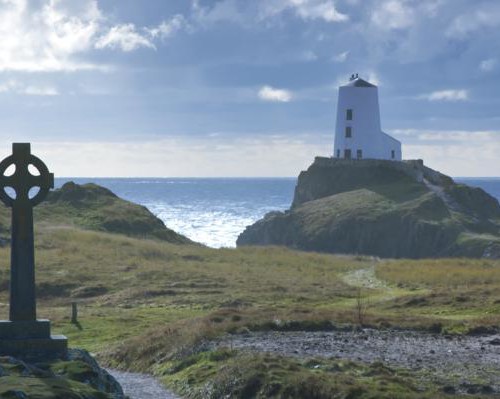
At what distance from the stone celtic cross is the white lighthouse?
9551 centimetres

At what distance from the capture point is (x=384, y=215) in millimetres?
101125

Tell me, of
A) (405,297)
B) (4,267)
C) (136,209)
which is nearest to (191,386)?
(405,297)

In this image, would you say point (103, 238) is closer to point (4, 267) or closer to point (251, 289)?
point (4, 267)

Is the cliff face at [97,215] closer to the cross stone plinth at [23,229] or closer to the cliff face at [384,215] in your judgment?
the cliff face at [384,215]

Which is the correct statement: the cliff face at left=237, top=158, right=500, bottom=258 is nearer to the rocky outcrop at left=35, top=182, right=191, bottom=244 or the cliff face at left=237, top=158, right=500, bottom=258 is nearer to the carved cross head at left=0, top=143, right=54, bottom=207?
the rocky outcrop at left=35, top=182, right=191, bottom=244

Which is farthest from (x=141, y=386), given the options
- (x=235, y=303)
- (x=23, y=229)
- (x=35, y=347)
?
(x=235, y=303)

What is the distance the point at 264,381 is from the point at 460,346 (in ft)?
27.3

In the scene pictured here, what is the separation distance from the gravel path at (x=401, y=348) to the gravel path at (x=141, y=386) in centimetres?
265

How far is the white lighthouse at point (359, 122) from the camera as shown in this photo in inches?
4596

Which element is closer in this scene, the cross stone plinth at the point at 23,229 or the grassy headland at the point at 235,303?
the cross stone plinth at the point at 23,229

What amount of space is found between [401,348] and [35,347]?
1086cm

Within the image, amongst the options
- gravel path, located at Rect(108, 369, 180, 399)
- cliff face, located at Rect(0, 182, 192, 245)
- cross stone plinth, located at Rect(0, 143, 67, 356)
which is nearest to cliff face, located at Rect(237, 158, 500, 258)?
cliff face, located at Rect(0, 182, 192, 245)

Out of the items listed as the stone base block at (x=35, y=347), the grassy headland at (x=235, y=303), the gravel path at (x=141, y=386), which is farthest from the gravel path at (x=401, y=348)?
the stone base block at (x=35, y=347)

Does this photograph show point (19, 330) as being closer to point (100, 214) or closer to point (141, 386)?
point (141, 386)
